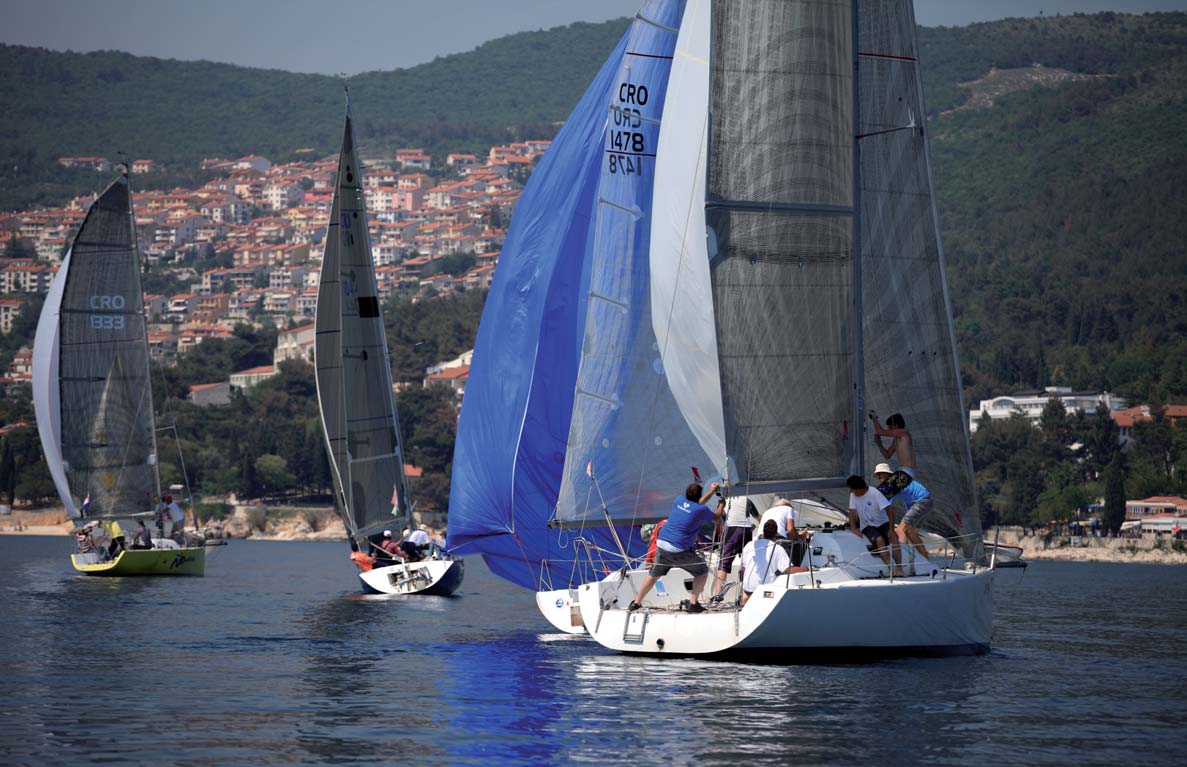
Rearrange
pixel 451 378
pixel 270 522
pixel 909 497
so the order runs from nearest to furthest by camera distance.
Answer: pixel 909 497 < pixel 270 522 < pixel 451 378

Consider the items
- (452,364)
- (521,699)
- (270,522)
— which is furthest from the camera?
(452,364)

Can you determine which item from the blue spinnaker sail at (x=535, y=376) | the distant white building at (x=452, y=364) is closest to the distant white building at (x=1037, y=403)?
the distant white building at (x=452, y=364)

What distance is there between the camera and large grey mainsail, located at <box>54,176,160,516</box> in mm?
39594

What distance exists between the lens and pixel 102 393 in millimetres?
39969

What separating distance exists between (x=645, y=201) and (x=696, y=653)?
570 centimetres

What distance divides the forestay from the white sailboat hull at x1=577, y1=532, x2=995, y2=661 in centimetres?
115

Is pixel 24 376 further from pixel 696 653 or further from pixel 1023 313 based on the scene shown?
pixel 696 653

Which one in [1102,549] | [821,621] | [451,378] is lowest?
[1102,549]

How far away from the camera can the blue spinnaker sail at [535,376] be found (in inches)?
894

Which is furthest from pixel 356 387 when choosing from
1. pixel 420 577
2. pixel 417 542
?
pixel 420 577

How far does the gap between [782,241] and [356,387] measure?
1783 centimetres

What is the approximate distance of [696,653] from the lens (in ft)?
58.6

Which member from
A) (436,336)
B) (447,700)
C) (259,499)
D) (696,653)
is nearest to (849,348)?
(696,653)

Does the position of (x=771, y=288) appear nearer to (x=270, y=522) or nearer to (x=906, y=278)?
(x=906, y=278)
